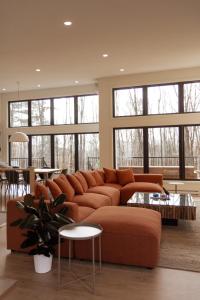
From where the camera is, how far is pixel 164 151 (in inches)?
317

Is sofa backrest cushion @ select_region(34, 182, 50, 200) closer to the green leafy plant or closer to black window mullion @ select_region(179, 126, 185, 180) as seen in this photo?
the green leafy plant

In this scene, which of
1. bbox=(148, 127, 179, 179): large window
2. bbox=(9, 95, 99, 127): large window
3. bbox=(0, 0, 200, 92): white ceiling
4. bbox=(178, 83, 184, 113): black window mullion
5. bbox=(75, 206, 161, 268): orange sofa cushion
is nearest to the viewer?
bbox=(75, 206, 161, 268): orange sofa cushion

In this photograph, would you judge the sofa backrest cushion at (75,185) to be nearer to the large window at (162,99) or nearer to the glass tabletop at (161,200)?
the glass tabletop at (161,200)

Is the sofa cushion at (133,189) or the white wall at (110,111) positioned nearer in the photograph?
the sofa cushion at (133,189)

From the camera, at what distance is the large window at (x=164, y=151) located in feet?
26.0

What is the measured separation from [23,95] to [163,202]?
7.74 metres

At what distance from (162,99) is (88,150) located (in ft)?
10.5

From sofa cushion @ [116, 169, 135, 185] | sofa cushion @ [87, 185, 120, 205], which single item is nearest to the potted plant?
sofa cushion @ [87, 185, 120, 205]

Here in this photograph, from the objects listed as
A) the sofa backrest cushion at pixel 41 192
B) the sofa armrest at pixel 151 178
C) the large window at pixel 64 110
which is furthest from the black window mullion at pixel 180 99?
the sofa backrest cushion at pixel 41 192

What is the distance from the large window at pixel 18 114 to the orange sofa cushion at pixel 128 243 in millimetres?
8042

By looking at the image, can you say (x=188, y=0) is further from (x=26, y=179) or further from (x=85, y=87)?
(x=85, y=87)

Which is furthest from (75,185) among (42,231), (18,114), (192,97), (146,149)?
(18,114)

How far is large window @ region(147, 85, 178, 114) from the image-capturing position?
7.95 metres

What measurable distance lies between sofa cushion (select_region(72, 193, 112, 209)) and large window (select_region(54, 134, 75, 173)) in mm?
4904
